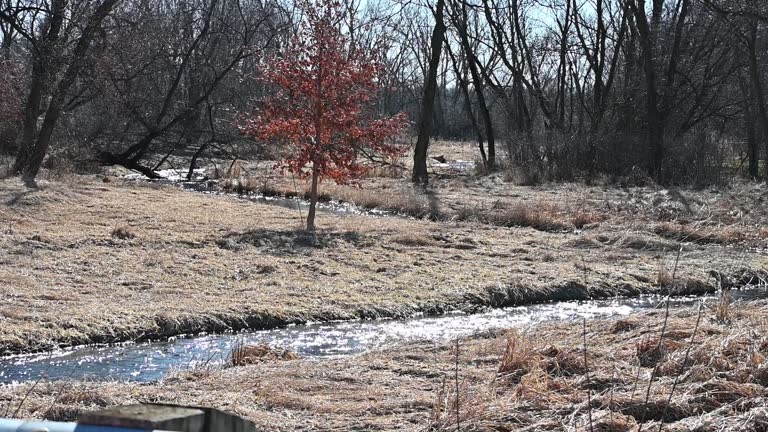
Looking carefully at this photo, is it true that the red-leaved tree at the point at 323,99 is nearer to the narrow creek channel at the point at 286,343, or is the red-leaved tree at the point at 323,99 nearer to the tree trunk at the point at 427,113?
the narrow creek channel at the point at 286,343

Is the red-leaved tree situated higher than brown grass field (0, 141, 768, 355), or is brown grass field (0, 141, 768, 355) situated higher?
the red-leaved tree

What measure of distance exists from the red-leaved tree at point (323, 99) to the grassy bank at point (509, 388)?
969 cm

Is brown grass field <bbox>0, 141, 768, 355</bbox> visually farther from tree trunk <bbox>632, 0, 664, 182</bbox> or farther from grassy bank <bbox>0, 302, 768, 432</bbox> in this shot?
tree trunk <bbox>632, 0, 664, 182</bbox>

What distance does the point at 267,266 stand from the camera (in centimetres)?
1326

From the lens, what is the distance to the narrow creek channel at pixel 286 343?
7.93 meters

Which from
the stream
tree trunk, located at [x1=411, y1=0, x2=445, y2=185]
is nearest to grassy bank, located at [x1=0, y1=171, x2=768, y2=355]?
the stream

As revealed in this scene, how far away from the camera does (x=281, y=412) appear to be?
5594mm

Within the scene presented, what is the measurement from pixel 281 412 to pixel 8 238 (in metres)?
9.16

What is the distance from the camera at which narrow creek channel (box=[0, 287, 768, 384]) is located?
7930 millimetres

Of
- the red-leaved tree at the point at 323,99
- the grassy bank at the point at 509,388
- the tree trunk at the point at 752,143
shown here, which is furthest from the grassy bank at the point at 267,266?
the tree trunk at the point at 752,143

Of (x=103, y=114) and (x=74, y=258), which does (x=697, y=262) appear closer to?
(x=74, y=258)

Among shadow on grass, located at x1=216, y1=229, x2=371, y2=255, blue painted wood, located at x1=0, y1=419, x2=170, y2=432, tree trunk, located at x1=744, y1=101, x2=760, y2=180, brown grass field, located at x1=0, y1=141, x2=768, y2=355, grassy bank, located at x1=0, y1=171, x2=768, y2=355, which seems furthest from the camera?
tree trunk, located at x1=744, y1=101, x2=760, y2=180

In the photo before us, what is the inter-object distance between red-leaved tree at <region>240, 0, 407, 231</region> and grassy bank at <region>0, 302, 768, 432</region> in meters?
9.69

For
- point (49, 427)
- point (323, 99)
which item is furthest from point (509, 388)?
point (323, 99)
